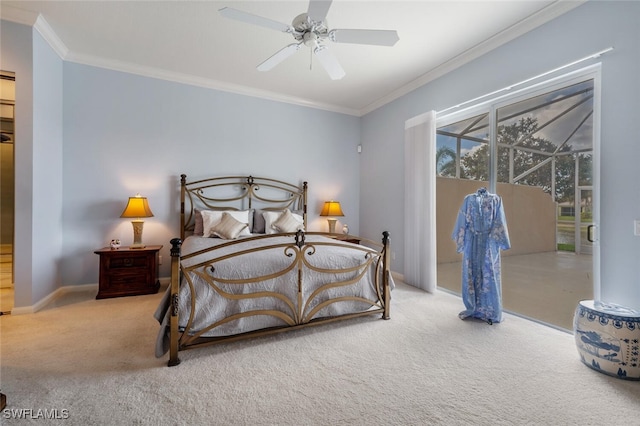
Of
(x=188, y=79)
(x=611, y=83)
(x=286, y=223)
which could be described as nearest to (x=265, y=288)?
(x=286, y=223)

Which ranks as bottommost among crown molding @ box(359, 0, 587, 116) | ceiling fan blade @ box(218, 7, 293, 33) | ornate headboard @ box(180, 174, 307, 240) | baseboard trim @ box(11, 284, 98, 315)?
baseboard trim @ box(11, 284, 98, 315)

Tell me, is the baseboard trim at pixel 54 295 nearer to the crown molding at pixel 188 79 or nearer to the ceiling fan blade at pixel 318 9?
the crown molding at pixel 188 79

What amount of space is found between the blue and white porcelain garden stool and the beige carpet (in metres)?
0.09

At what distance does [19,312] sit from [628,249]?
5.49 metres

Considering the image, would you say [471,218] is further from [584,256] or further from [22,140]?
[22,140]

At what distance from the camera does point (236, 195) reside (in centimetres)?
432

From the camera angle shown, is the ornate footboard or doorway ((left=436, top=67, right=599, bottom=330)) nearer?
the ornate footboard

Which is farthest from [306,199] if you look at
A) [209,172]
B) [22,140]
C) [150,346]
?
[22,140]

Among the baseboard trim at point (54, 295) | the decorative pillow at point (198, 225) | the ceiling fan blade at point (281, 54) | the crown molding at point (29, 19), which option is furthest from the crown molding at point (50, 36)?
the baseboard trim at point (54, 295)

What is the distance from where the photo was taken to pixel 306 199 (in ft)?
15.5

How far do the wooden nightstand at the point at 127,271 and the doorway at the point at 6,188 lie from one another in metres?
0.83

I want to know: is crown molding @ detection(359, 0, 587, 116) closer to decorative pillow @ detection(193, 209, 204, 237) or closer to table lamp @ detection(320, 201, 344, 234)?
table lamp @ detection(320, 201, 344, 234)

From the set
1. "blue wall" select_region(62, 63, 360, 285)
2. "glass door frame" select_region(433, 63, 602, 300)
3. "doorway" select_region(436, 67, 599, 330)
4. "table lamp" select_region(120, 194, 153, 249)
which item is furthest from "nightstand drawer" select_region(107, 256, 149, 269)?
"glass door frame" select_region(433, 63, 602, 300)

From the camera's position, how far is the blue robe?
2697mm
